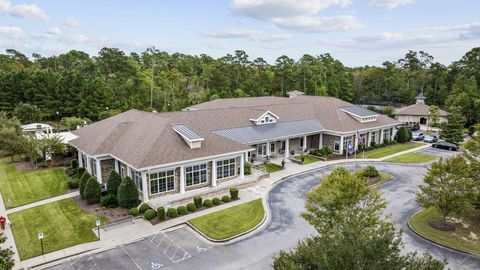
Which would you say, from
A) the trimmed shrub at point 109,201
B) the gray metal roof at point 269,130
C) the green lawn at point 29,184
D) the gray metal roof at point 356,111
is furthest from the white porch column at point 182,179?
the gray metal roof at point 356,111

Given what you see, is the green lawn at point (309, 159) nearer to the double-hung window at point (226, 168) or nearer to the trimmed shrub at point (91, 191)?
the double-hung window at point (226, 168)

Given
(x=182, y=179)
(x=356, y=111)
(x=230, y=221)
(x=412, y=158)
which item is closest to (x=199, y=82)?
(x=356, y=111)

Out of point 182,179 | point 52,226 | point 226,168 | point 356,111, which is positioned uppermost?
point 356,111

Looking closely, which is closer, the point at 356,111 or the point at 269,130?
the point at 269,130

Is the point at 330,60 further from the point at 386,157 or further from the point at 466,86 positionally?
the point at 386,157

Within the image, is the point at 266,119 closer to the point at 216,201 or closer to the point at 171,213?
the point at 216,201

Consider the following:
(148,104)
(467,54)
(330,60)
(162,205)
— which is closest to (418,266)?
(162,205)
